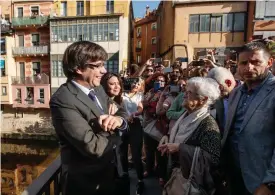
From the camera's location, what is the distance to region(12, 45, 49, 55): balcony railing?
62.3 ft

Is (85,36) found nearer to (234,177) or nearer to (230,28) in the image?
(230,28)

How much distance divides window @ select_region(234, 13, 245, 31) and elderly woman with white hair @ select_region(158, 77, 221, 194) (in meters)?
15.0

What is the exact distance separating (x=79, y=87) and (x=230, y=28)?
15.8 meters

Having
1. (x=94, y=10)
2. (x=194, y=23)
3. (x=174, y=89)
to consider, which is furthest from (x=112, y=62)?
(x=174, y=89)

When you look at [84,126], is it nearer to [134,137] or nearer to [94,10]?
[134,137]

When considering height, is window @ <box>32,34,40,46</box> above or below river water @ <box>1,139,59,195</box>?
above

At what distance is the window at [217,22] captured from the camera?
14.4 metres

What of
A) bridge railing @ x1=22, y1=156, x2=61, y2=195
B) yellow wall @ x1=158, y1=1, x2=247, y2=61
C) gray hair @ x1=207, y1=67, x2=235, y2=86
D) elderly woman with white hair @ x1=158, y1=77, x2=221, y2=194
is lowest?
bridge railing @ x1=22, y1=156, x2=61, y2=195

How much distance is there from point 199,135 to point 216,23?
1513 cm

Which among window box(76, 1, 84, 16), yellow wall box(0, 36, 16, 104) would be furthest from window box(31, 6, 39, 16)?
window box(76, 1, 84, 16)

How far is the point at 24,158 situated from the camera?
58.5 feet

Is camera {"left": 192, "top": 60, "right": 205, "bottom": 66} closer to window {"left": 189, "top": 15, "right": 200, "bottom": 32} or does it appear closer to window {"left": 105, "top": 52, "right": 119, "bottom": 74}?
window {"left": 189, "top": 15, "right": 200, "bottom": 32}

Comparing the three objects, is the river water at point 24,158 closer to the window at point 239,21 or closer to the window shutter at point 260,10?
the window at point 239,21

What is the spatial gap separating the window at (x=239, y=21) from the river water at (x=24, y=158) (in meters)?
16.9
